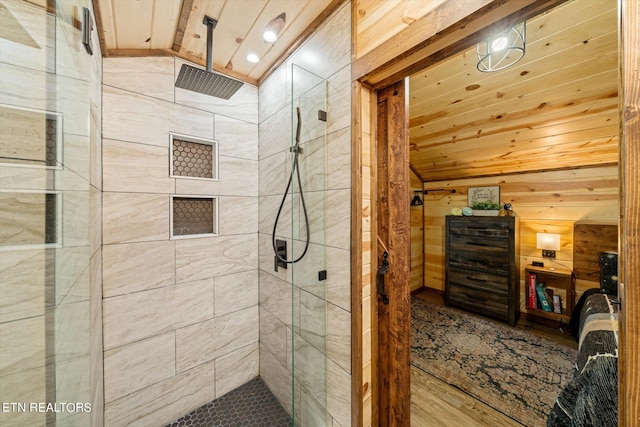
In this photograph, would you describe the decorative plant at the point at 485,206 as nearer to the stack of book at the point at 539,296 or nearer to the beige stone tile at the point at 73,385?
the stack of book at the point at 539,296

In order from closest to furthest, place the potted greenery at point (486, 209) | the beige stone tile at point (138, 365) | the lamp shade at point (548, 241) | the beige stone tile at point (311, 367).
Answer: the beige stone tile at point (311, 367) → the beige stone tile at point (138, 365) → the lamp shade at point (548, 241) → the potted greenery at point (486, 209)

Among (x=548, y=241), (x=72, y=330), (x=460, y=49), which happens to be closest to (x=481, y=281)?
(x=548, y=241)

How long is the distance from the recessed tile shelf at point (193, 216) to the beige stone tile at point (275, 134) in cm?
56

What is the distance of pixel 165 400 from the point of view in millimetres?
1533

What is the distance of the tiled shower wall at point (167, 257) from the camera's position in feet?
4.52

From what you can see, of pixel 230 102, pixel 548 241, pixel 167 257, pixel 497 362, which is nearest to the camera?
pixel 167 257

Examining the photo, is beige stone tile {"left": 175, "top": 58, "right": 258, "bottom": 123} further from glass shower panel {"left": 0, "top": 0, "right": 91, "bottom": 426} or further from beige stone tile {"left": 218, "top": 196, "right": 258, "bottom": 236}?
glass shower panel {"left": 0, "top": 0, "right": 91, "bottom": 426}

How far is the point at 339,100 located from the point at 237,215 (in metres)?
1.20

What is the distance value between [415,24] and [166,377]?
94.5 inches

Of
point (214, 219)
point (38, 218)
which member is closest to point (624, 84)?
point (38, 218)

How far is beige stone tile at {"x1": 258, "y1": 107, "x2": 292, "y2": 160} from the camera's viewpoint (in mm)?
1566

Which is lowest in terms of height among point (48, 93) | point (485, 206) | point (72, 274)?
point (72, 274)

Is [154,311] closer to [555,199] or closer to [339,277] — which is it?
[339,277]

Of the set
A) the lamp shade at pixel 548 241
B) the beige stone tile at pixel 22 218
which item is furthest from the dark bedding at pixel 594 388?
the beige stone tile at pixel 22 218
